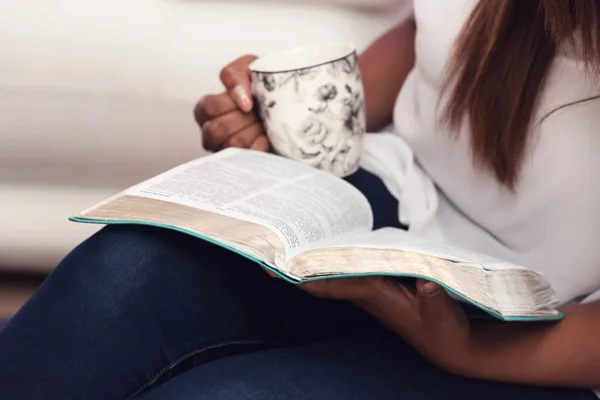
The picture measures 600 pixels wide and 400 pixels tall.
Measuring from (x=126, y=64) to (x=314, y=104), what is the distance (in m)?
0.41

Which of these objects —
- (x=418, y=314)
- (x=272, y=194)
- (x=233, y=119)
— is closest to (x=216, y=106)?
(x=233, y=119)

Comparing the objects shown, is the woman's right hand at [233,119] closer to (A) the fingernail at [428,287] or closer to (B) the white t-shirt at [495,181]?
(B) the white t-shirt at [495,181]

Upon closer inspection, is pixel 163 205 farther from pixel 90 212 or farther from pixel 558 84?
pixel 558 84

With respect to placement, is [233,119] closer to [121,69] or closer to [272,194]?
[272,194]

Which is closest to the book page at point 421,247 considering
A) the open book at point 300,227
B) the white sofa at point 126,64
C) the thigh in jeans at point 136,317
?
the open book at point 300,227

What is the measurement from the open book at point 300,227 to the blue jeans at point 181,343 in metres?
0.04

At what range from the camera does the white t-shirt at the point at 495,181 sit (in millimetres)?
558

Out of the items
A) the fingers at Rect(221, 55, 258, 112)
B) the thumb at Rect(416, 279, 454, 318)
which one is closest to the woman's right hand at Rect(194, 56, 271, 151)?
the fingers at Rect(221, 55, 258, 112)

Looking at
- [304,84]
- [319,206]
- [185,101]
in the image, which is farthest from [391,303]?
[185,101]

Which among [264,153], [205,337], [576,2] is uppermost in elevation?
[576,2]

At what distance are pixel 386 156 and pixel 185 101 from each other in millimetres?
336

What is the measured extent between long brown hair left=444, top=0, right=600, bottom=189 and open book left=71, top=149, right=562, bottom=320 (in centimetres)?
12

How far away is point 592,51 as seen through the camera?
0.53 meters

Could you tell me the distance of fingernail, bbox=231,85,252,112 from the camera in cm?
61
